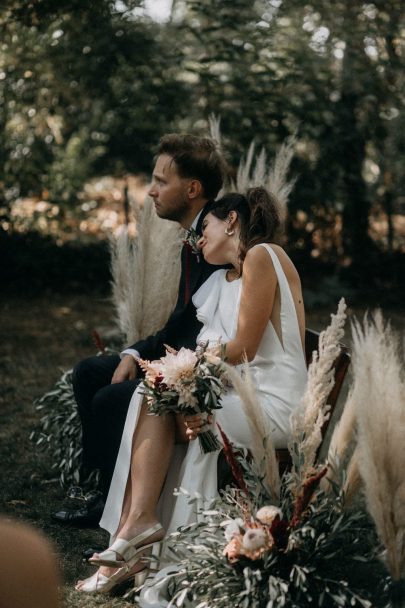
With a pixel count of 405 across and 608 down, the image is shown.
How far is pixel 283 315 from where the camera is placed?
121 inches

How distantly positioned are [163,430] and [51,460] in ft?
5.40

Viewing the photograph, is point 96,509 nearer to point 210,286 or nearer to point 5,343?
point 210,286

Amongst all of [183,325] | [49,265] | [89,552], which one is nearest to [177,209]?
[183,325]

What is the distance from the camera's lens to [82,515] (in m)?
3.64

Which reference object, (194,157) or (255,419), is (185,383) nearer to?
(255,419)

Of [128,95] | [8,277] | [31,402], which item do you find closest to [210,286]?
[31,402]

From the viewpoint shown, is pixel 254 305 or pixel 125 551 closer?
pixel 125 551

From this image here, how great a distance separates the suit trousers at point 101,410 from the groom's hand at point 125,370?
0.08 metres

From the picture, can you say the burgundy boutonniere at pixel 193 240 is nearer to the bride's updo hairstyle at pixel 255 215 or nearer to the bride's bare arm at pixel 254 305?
the bride's updo hairstyle at pixel 255 215

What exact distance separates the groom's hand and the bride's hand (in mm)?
663

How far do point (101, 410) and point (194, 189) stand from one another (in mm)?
1084

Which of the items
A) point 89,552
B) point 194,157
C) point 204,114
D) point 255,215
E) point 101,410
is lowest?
point 89,552

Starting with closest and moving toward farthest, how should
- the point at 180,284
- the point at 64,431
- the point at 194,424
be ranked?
the point at 194,424, the point at 180,284, the point at 64,431

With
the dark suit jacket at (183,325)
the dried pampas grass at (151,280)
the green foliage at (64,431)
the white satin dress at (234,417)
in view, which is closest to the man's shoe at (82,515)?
the green foliage at (64,431)
